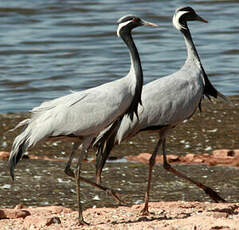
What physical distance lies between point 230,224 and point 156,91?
2440 mm

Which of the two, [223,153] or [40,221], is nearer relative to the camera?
[40,221]

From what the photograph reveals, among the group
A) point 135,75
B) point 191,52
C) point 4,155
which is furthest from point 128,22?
point 4,155

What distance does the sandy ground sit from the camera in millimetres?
6656

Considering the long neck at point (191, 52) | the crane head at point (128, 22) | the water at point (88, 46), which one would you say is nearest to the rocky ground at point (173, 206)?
the long neck at point (191, 52)

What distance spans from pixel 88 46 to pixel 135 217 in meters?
14.0

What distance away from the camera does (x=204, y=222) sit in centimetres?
661

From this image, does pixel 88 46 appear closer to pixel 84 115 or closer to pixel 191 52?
pixel 191 52

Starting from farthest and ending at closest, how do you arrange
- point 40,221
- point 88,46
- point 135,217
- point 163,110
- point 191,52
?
1. point 88,46
2. point 191,52
3. point 163,110
4. point 135,217
5. point 40,221

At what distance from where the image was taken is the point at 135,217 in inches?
294

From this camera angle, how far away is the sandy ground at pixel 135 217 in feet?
21.8

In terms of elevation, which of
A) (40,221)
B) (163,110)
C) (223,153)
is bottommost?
(223,153)

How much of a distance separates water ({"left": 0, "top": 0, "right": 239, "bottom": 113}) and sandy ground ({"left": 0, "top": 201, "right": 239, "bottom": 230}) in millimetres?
6592

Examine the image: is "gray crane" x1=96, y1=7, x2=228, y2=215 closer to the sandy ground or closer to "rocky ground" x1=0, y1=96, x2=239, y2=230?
the sandy ground

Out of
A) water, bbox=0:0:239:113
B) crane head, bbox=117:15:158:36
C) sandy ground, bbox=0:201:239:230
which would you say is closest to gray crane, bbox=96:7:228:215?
sandy ground, bbox=0:201:239:230
